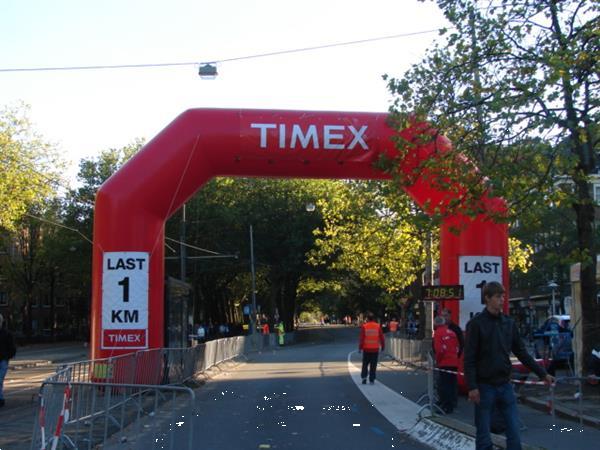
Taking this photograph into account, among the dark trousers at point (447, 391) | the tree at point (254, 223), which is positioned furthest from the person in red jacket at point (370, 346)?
the tree at point (254, 223)

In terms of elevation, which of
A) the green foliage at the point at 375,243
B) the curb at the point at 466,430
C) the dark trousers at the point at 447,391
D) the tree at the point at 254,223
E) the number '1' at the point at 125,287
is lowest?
the curb at the point at 466,430

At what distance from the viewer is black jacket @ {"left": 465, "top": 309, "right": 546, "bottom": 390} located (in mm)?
6855

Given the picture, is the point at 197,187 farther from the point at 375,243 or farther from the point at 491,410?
the point at 375,243

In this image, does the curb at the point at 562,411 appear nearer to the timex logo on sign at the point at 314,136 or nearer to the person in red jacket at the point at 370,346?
the person in red jacket at the point at 370,346

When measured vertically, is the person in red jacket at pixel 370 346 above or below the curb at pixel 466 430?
above

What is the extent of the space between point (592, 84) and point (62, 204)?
50492 mm

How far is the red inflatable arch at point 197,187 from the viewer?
1499 centimetres

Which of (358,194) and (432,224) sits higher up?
(358,194)

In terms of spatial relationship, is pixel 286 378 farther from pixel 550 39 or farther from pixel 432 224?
pixel 550 39

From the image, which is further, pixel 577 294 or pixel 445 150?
pixel 577 294

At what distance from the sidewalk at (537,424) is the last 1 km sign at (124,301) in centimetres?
548

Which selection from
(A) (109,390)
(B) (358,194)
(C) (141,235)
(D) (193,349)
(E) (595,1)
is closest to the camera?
(A) (109,390)

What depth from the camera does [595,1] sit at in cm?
1242

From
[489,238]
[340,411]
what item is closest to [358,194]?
[489,238]
